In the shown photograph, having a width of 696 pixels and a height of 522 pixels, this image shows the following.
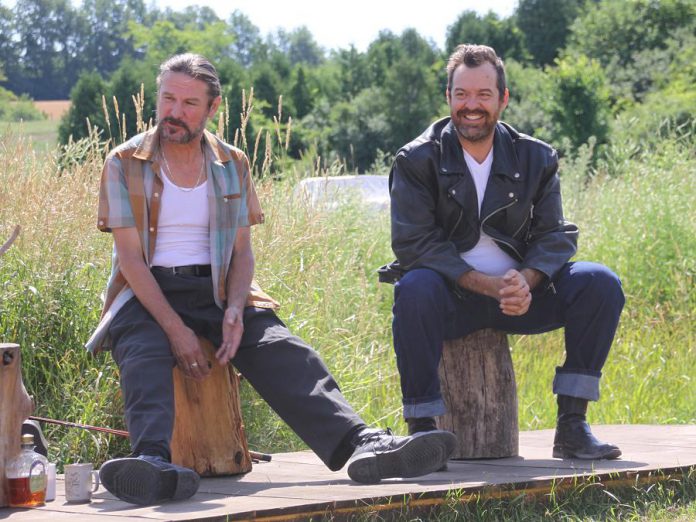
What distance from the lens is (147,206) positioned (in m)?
4.01

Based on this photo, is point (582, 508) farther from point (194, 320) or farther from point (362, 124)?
point (362, 124)

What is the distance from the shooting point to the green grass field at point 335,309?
4.79 meters

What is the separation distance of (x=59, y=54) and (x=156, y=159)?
90.0 metres

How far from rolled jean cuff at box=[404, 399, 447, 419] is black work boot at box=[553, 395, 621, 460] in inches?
18.8

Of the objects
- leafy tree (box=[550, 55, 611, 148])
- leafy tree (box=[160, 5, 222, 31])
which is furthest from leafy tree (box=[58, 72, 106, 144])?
leafy tree (box=[160, 5, 222, 31])

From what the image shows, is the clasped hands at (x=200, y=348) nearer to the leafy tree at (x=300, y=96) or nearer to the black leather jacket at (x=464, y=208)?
the black leather jacket at (x=464, y=208)

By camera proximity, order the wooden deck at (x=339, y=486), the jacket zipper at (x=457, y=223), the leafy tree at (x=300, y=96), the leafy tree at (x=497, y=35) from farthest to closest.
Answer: the leafy tree at (x=497, y=35) → the leafy tree at (x=300, y=96) → the jacket zipper at (x=457, y=223) → the wooden deck at (x=339, y=486)

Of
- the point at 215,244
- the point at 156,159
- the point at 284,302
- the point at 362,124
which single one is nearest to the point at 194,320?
the point at 215,244

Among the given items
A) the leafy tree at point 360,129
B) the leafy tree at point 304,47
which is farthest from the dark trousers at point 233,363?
the leafy tree at point 304,47

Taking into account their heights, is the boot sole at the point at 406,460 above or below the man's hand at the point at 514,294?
below

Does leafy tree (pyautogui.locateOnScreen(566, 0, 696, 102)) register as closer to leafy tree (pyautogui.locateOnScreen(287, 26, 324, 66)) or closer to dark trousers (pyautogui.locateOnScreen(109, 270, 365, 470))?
dark trousers (pyautogui.locateOnScreen(109, 270, 365, 470))

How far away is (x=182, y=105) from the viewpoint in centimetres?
406

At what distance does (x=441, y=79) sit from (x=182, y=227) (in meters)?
39.2

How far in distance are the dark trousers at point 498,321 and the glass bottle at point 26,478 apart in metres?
1.18
